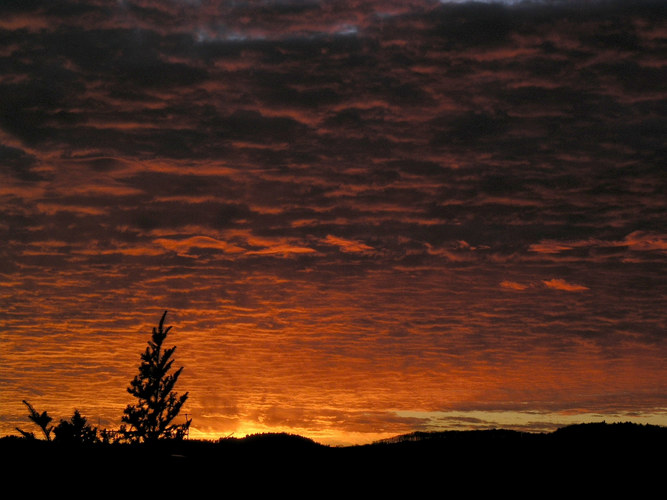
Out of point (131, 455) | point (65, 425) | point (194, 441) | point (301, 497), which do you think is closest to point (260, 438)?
point (194, 441)

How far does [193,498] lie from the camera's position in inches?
559

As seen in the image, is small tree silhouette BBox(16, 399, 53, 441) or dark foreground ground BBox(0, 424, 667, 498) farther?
small tree silhouette BBox(16, 399, 53, 441)

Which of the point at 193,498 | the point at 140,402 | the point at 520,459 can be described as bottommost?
the point at 193,498

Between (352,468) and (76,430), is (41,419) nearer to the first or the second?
(76,430)

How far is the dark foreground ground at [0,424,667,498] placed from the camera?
1509cm

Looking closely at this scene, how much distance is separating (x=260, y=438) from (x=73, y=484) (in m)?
9.40

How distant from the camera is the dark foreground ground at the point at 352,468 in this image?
15086mm

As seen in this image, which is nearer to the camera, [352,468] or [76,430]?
[352,468]


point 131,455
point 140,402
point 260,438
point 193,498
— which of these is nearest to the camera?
point 193,498

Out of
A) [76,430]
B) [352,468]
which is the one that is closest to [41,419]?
[76,430]

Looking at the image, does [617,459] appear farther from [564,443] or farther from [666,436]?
[666,436]

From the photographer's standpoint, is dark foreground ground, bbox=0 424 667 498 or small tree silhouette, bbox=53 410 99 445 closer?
dark foreground ground, bbox=0 424 667 498

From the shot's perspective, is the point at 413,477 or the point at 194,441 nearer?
the point at 413,477

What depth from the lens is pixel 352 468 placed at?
17.7 meters
